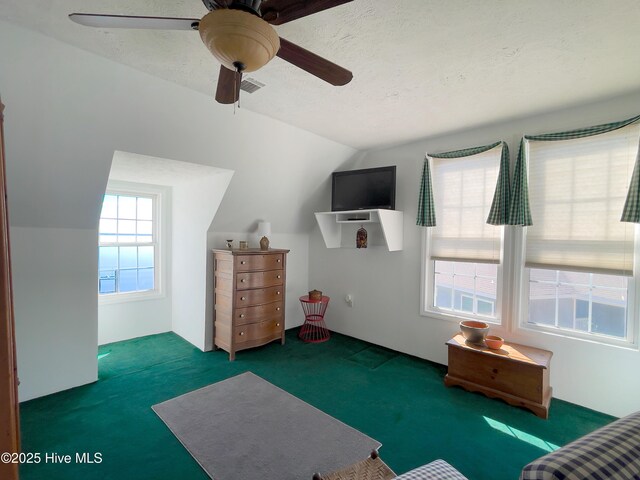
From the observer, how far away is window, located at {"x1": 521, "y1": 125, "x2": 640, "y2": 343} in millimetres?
2424

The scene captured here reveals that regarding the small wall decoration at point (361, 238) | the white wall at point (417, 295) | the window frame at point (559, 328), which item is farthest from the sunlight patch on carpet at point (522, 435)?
the small wall decoration at point (361, 238)

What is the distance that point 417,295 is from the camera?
3531 millimetres

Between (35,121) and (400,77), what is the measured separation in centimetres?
250

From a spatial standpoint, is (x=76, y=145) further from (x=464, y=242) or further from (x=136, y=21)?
(x=464, y=242)

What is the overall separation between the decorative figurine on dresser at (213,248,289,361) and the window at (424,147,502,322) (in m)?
1.82

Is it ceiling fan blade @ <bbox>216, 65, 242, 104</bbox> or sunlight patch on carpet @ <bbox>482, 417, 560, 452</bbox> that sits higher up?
ceiling fan blade @ <bbox>216, 65, 242, 104</bbox>

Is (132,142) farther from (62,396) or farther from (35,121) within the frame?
(62,396)

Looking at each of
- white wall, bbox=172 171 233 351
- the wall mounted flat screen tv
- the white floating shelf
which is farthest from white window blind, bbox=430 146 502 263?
white wall, bbox=172 171 233 351

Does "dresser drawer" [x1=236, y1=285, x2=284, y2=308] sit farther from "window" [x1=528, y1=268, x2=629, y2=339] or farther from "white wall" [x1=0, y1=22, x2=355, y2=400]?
"window" [x1=528, y1=268, x2=629, y2=339]

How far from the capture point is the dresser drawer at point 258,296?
3494 millimetres

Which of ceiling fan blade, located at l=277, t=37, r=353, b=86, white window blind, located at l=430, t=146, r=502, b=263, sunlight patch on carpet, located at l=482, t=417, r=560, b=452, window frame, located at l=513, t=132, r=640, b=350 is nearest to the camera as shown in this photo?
ceiling fan blade, located at l=277, t=37, r=353, b=86

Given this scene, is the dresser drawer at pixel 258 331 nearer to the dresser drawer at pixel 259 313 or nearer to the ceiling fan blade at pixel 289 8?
the dresser drawer at pixel 259 313

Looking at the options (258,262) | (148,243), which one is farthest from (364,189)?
(148,243)

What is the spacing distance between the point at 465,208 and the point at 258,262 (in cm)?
240
